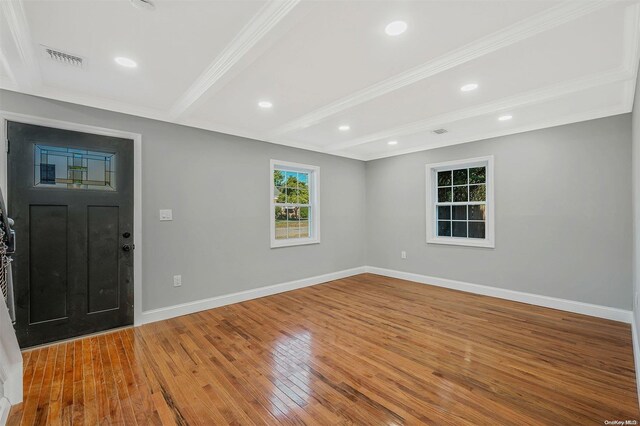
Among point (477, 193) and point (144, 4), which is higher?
point (144, 4)

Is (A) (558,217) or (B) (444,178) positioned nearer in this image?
(A) (558,217)

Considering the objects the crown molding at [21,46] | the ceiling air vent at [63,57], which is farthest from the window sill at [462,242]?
the crown molding at [21,46]

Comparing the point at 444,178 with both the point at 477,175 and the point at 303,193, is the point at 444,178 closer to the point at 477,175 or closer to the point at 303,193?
the point at 477,175

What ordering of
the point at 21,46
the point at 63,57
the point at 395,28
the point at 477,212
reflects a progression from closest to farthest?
the point at 395,28, the point at 21,46, the point at 63,57, the point at 477,212

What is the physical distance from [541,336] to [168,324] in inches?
159

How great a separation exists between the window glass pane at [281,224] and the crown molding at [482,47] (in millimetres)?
2102

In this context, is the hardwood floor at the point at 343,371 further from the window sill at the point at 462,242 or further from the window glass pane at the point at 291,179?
the window glass pane at the point at 291,179

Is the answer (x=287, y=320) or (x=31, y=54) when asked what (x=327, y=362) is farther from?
(x=31, y=54)

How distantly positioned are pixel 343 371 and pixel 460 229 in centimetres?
348

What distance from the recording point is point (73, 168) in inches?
116

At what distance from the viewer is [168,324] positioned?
3348 mm

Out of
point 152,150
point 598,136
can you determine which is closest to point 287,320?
point 152,150

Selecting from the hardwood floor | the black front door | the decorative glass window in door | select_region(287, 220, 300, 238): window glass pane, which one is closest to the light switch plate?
the black front door

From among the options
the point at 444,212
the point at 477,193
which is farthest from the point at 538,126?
the point at 444,212
